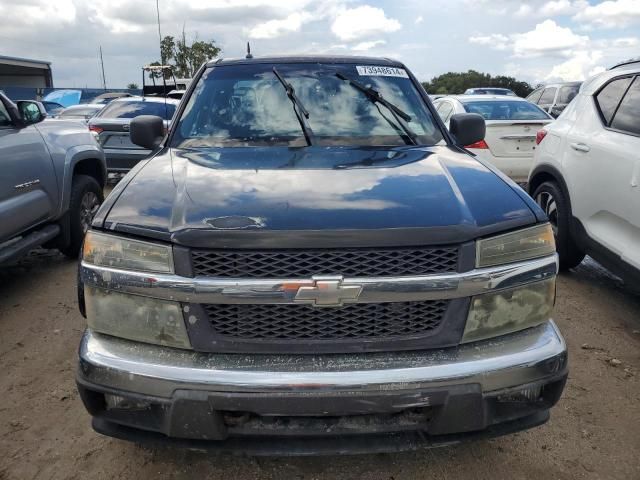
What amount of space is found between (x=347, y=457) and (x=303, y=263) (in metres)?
1.12

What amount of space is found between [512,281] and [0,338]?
3.50 m

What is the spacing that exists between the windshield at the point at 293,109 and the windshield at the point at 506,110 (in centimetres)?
536

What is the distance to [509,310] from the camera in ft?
6.95

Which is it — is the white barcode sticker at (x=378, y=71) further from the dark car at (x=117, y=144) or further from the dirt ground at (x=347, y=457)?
the dark car at (x=117, y=144)

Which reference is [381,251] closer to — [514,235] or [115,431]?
[514,235]

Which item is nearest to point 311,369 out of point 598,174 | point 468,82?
point 598,174

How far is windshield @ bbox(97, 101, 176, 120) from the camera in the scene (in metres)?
9.34

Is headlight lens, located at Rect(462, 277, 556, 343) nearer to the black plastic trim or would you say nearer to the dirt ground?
the black plastic trim

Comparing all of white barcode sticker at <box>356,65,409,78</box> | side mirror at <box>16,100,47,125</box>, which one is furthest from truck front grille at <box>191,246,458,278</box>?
side mirror at <box>16,100,47,125</box>

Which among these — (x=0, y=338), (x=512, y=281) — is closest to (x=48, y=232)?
(x=0, y=338)

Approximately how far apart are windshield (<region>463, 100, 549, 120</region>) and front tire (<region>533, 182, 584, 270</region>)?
3.76 m

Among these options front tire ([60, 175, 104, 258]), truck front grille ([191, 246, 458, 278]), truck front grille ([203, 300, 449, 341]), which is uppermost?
truck front grille ([191, 246, 458, 278])

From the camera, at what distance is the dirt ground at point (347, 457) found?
2463 millimetres

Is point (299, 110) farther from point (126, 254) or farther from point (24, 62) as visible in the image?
point (24, 62)
